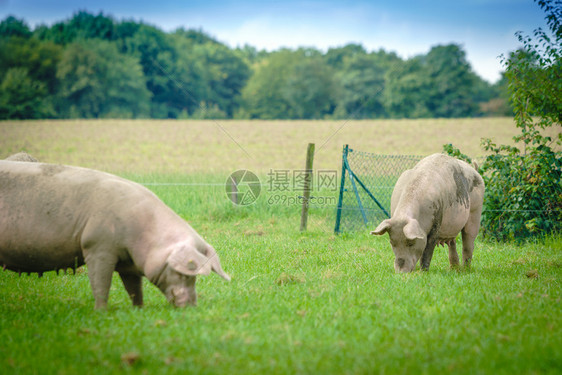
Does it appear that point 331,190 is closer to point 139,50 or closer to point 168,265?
point 168,265

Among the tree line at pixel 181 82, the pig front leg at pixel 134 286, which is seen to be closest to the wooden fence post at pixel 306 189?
the pig front leg at pixel 134 286

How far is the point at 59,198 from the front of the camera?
5.98 meters

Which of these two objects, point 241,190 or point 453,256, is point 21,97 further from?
point 453,256

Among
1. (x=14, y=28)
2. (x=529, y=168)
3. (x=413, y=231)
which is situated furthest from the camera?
(x=14, y=28)

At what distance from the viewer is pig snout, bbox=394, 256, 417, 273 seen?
7.92 metres

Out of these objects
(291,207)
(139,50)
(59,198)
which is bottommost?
(291,207)

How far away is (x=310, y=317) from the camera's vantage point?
5840mm

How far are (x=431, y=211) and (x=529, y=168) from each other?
183 inches

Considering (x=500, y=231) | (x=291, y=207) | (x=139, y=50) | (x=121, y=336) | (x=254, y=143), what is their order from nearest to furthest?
(x=121, y=336) < (x=500, y=231) < (x=291, y=207) < (x=254, y=143) < (x=139, y=50)

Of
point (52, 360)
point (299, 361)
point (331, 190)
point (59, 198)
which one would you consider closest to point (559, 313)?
point (299, 361)

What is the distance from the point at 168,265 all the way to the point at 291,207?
907cm

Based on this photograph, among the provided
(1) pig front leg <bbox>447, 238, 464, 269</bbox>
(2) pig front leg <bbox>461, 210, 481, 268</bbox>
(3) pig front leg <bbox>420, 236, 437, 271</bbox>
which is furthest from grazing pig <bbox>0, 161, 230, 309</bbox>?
(2) pig front leg <bbox>461, 210, 481, 268</bbox>

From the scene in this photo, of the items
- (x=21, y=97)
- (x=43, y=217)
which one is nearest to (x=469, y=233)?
(x=43, y=217)

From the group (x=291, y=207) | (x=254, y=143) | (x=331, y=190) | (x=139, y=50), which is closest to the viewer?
(x=291, y=207)
